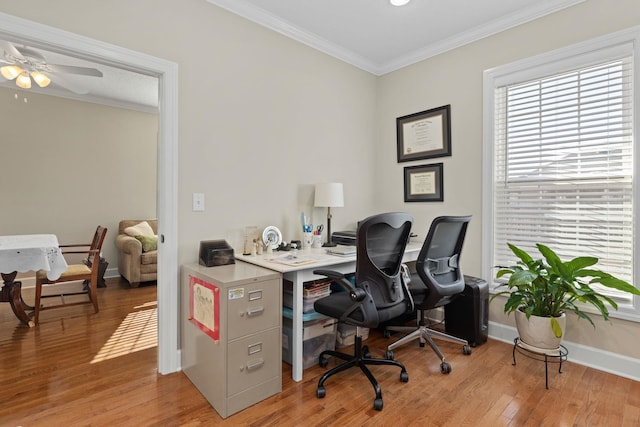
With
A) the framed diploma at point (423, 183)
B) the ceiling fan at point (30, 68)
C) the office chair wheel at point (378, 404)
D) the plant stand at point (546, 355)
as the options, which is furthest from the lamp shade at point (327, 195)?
the ceiling fan at point (30, 68)

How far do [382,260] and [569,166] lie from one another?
1.66 metres

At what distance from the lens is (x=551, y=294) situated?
2.14 metres

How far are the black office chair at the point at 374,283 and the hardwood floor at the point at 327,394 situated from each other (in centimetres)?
14

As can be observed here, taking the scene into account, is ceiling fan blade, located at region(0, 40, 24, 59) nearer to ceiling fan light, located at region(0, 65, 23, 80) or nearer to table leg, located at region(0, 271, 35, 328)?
ceiling fan light, located at region(0, 65, 23, 80)

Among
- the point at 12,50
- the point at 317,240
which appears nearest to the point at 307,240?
the point at 317,240

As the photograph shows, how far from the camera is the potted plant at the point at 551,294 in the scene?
203 cm

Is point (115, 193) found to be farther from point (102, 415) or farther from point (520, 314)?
point (520, 314)

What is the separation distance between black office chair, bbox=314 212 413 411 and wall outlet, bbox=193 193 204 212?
0.96 metres

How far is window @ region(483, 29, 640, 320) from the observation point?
2195mm

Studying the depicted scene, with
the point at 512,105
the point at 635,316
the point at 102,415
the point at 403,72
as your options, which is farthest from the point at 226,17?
the point at 635,316

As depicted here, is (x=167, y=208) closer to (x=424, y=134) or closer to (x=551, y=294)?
(x=424, y=134)

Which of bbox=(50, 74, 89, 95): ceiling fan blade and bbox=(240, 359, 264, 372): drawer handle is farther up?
bbox=(50, 74, 89, 95): ceiling fan blade

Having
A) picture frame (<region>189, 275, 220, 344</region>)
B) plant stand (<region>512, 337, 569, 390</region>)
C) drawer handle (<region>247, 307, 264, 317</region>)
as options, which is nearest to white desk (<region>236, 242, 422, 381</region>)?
drawer handle (<region>247, 307, 264, 317</region>)

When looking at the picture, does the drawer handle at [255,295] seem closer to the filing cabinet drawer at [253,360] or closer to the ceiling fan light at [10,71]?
the filing cabinet drawer at [253,360]
